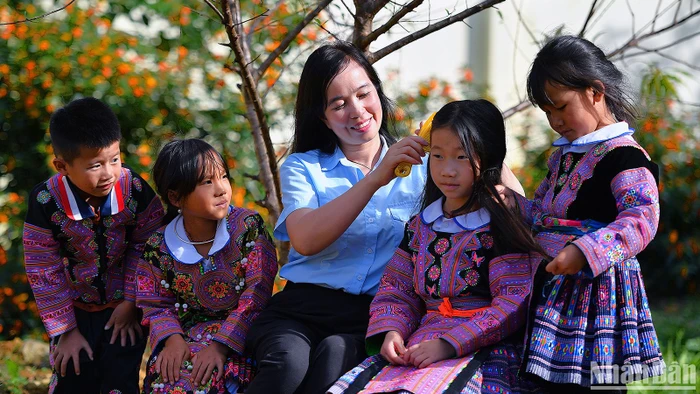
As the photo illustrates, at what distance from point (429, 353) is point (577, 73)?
88 centimetres

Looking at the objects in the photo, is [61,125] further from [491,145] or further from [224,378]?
[491,145]

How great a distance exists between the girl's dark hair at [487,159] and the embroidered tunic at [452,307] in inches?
1.5

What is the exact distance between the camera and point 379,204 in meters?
2.82

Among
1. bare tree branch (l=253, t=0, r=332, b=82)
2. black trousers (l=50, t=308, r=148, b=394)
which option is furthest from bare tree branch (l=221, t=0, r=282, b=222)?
black trousers (l=50, t=308, r=148, b=394)

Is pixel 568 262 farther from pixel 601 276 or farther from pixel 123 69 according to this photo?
pixel 123 69

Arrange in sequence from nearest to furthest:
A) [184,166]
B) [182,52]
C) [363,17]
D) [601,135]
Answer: [601,135]
[184,166]
[363,17]
[182,52]

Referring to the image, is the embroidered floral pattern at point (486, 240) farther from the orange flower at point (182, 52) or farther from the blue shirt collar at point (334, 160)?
the orange flower at point (182, 52)

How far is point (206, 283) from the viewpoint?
2.81 meters

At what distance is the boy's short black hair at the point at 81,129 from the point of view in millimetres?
2832

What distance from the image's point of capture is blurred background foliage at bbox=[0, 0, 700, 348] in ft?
16.0

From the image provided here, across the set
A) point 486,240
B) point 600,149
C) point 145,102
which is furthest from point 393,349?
point 145,102

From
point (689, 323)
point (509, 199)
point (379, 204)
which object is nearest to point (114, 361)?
point (379, 204)

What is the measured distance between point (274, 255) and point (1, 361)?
2.35m

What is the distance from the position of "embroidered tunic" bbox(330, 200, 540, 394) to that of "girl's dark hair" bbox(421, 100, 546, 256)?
39 mm
